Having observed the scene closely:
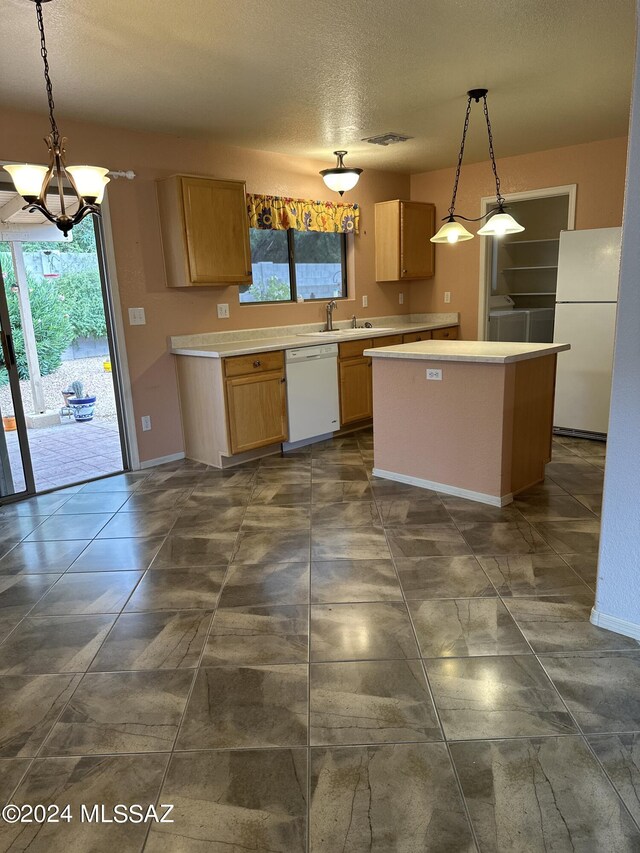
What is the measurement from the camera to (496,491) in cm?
339

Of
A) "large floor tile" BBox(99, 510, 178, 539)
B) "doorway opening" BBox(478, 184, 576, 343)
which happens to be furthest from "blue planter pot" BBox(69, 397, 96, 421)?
"doorway opening" BBox(478, 184, 576, 343)

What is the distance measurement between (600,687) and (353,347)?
3.68 metres

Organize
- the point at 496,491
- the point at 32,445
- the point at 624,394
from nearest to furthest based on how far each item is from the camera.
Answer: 1. the point at 624,394
2. the point at 496,491
3. the point at 32,445

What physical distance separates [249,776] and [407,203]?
5.41m

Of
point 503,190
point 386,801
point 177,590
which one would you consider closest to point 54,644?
point 177,590

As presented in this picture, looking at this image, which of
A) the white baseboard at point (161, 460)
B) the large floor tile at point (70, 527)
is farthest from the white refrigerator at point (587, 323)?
the large floor tile at point (70, 527)

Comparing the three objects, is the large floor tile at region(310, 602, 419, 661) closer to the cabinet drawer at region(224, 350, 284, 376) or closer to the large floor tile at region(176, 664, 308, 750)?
the large floor tile at region(176, 664, 308, 750)

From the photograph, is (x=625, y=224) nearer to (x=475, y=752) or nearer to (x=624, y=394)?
(x=624, y=394)

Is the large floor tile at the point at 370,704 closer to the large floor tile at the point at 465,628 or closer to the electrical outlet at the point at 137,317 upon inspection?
the large floor tile at the point at 465,628

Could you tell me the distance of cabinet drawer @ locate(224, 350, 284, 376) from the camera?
4.14m

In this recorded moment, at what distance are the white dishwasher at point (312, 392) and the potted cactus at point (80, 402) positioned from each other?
2.61m

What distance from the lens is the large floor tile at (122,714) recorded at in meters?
1.68

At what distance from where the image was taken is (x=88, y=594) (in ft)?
8.39

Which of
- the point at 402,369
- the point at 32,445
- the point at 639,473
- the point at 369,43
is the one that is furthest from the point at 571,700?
the point at 32,445
